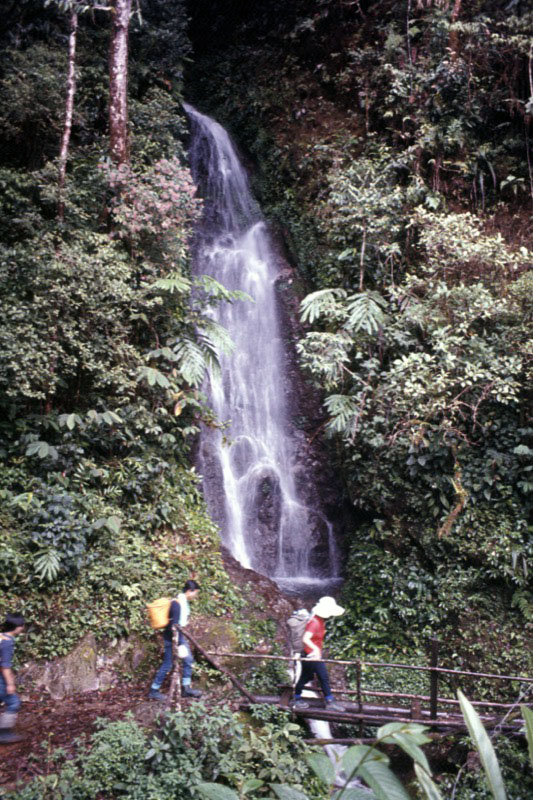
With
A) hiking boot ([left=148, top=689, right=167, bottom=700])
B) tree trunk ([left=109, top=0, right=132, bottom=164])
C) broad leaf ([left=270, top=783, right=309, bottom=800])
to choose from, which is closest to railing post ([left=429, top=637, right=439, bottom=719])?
hiking boot ([left=148, top=689, right=167, bottom=700])

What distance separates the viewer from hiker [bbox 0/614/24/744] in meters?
5.63

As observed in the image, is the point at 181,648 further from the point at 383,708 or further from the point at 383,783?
the point at 383,783

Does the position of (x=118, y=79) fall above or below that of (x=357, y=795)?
above

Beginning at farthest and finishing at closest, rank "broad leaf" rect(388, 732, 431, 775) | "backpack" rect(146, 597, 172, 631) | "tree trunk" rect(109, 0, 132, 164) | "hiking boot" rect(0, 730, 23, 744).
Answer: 1. "tree trunk" rect(109, 0, 132, 164)
2. "backpack" rect(146, 597, 172, 631)
3. "hiking boot" rect(0, 730, 23, 744)
4. "broad leaf" rect(388, 732, 431, 775)

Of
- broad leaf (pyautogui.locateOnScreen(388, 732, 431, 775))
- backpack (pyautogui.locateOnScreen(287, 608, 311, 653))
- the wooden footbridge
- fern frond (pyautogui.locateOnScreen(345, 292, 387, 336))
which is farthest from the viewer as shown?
fern frond (pyautogui.locateOnScreen(345, 292, 387, 336))

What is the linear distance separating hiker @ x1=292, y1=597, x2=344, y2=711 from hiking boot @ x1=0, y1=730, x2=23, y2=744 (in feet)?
9.76

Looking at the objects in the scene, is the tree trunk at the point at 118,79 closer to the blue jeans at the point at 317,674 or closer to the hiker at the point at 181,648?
the hiker at the point at 181,648

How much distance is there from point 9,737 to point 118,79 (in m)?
9.69

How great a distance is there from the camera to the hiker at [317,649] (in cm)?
641

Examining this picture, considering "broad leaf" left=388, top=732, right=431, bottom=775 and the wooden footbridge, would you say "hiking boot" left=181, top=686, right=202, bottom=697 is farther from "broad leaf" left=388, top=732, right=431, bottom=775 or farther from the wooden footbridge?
"broad leaf" left=388, top=732, right=431, bottom=775

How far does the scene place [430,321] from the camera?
371 inches

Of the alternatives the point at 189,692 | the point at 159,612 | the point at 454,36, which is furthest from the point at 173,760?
the point at 454,36

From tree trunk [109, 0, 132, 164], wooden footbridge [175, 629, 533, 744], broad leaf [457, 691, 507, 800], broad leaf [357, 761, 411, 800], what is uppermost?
tree trunk [109, 0, 132, 164]

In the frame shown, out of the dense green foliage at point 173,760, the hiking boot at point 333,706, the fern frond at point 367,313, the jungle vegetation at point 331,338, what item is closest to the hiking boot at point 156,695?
the dense green foliage at point 173,760
